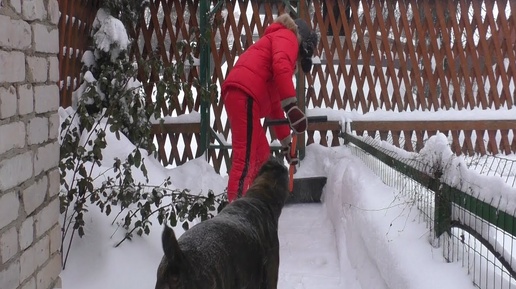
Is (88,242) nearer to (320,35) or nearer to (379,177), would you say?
(379,177)

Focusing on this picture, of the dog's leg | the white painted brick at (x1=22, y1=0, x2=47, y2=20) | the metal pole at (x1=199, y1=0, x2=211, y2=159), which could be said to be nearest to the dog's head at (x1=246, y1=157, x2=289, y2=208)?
the dog's leg

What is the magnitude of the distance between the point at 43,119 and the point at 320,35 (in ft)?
15.6

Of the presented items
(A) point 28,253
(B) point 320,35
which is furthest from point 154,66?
(B) point 320,35

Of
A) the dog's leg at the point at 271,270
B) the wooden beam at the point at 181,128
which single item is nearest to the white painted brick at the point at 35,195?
the dog's leg at the point at 271,270

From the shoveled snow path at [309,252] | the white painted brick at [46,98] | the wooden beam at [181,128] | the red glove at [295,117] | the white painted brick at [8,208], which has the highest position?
the white painted brick at [46,98]

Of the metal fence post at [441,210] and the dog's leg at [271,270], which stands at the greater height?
the metal fence post at [441,210]

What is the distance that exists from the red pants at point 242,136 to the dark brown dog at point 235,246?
1.16 meters

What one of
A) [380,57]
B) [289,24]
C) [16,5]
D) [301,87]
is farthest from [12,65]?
[380,57]

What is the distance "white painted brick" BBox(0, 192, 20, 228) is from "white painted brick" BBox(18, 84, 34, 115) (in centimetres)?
40

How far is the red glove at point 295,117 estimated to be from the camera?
14.2ft

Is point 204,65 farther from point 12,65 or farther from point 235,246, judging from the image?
point 235,246

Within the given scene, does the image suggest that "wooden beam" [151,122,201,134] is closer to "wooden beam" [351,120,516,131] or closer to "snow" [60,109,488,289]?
"snow" [60,109,488,289]

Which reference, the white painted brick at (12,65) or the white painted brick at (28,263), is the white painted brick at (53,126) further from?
the white painted brick at (28,263)

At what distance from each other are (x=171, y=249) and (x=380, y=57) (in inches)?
223
